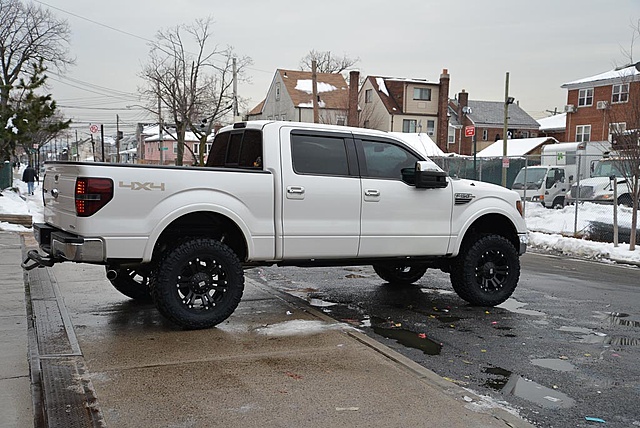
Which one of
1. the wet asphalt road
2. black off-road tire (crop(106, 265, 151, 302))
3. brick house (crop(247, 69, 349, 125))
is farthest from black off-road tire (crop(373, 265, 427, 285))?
brick house (crop(247, 69, 349, 125))

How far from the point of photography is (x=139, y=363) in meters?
5.27

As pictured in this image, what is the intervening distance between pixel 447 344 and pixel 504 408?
1738 millimetres

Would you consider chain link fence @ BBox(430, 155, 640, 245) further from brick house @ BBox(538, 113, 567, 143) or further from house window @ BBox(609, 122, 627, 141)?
brick house @ BBox(538, 113, 567, 143)

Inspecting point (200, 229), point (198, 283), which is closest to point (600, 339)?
point (198, 283)

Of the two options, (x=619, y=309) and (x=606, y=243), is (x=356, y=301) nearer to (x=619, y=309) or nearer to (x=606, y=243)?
(x=619, y=309)

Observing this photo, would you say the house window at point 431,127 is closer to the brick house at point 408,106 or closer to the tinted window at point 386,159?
the brick house at point 408,106

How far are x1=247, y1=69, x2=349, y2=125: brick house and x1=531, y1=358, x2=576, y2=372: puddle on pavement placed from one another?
4762cm

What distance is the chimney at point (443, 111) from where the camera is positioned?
51938mm

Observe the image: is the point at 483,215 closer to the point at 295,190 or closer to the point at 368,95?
the point at 295,190

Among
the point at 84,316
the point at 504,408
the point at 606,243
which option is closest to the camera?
the point at 504,408

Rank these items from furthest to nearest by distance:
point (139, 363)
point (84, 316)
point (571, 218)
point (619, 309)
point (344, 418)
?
point (571, 218)
point (619, 309)
point (84, 316)
point (139, 363)
point (344, 418)

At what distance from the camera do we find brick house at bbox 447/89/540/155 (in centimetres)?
5641

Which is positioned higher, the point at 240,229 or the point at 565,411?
the point at 240,229

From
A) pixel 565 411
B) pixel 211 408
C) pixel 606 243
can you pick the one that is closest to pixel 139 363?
pixel 211 408
